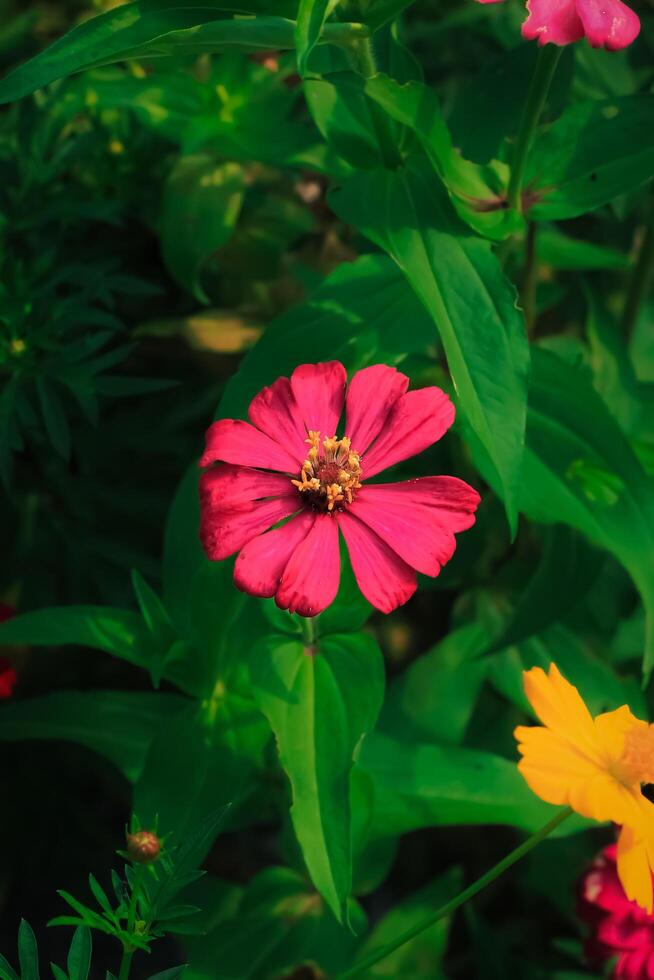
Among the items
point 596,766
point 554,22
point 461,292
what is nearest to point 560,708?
point 596,766

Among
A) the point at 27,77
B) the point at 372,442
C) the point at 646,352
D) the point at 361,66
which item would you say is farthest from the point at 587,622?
the point at 27,77

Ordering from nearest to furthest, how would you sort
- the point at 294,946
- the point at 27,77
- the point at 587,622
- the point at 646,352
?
the point at 27,77 < the point at 294,946 < the point at 587,622 < the point at 646,352

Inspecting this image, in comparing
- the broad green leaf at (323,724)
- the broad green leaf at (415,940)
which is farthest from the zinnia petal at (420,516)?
the broad green leaf at (415,940)

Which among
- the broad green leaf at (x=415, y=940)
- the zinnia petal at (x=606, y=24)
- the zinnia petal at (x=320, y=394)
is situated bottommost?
the broad green leaf at (x=415, y=940)

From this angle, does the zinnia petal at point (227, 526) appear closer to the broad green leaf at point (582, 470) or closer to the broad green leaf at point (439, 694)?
the broad green leaf at point (582, 470)

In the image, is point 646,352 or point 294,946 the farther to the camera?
point 646,352

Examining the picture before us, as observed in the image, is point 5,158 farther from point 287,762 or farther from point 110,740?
point 287,762
